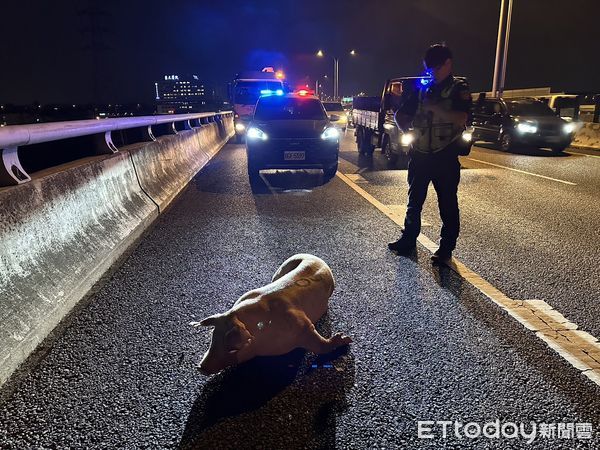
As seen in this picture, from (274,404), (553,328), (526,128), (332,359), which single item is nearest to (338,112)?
(526,128)

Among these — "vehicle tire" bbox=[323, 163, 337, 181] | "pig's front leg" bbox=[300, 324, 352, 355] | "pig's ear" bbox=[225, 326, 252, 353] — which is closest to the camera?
"pig's ear" bbox=[225, 326, 252, 353]

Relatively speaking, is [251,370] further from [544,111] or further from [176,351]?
[544,111]

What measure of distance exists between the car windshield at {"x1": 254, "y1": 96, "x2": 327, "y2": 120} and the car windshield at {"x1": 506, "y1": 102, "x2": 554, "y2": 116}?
9546 millimetres

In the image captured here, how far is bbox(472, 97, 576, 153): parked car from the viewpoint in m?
15.8

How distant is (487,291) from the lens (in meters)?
4.04

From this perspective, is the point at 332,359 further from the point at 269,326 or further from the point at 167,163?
the point at 167,163

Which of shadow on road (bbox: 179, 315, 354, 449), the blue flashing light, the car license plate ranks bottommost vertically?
shadow on road (bbox: 179, 315, 354, 449)

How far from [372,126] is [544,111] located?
23.9ft

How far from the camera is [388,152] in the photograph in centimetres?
1317

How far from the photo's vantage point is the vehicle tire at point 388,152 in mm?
12791

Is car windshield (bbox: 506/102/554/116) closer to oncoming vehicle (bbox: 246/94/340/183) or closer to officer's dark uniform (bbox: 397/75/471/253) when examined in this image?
oncoming vehicle (bbox: 246/94/340/183)

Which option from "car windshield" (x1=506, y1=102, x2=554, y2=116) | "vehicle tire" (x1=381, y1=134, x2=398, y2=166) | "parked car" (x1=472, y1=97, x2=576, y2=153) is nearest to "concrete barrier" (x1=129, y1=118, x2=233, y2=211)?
"vehicle tire" (x1=381, y1=134, x2=398, y2=166)

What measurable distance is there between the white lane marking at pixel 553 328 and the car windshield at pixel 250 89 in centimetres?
2168

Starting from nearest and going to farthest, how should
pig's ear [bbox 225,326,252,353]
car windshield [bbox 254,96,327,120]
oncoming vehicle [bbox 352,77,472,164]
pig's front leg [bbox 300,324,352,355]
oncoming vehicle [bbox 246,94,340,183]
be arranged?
pig's ear [bbox 225,326,252,353], pig's front leg [bbox 300,324,352,355], oncoming vehicle [bbox 246,94,340,183], car windshield [bbox 254,96,327,120], oncoming vehicle [bbox 352,77,472,164]
